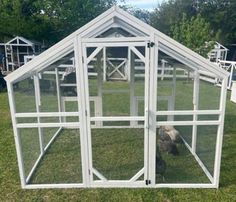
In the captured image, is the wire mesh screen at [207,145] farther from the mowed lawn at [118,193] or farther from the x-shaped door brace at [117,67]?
the x-shaped door brace at [117,67]

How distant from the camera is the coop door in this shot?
3.90 meters

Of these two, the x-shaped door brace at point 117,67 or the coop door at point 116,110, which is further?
the x-shaped door brace at point 117,67

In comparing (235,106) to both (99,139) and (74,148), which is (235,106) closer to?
(99,139)

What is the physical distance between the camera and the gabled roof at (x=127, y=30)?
3533 millimetres

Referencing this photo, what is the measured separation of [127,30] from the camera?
3.71 m

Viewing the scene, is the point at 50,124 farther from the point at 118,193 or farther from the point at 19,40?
the point at 19,40

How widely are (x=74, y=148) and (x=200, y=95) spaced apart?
3.10 metres

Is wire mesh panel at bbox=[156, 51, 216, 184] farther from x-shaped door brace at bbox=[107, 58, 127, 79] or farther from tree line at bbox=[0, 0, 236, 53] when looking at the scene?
tree line at bbox=[0, 0, 236, 53]

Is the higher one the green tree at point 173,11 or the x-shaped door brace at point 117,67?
the green tree at point 173,11

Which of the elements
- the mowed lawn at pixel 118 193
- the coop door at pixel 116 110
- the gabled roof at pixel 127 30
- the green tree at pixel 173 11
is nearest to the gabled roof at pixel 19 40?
the coop door at pixel 116 110

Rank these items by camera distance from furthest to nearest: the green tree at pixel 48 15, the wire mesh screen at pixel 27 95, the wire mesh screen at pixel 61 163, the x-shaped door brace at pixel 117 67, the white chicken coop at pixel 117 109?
1. the green tree at pixel 48 15
2. the wire mesh screen at pixel 27 95
3. the x-shaped door brace at pixel 117 67
4. the wire mesh screen at pixel 61 163
5. the white chicken coop at pixel 117 109

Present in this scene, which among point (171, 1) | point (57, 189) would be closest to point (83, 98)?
point (57, 189)

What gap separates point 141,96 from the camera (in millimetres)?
6289

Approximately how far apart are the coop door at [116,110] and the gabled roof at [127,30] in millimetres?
204
